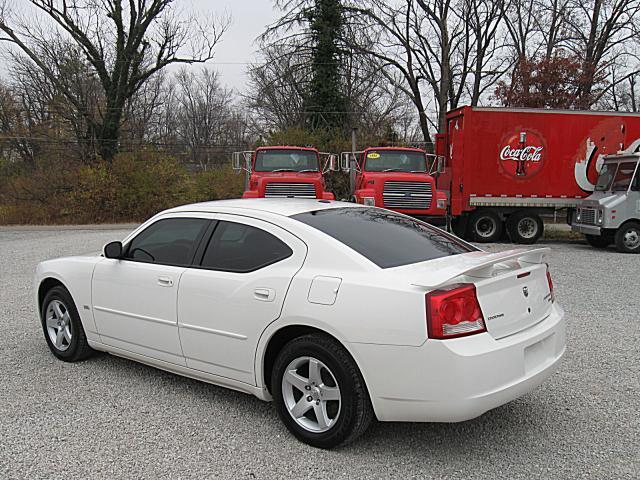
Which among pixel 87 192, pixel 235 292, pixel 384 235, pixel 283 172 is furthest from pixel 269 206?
pixel 87 192

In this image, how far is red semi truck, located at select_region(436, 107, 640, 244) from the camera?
15.6m

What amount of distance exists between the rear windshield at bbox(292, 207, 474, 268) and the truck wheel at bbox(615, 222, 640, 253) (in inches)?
452

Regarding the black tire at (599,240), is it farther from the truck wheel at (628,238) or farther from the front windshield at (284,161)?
the front windshield at (284,161)

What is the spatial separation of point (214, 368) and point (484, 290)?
192 cm

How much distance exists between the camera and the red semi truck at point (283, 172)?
14633mm

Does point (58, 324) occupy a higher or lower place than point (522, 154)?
lower

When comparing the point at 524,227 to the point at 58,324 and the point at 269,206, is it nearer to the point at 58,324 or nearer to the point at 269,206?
the point at 269,206

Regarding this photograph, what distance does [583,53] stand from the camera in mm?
31609

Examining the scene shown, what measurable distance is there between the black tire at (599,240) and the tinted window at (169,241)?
13.3m

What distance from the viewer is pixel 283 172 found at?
50.0 ft

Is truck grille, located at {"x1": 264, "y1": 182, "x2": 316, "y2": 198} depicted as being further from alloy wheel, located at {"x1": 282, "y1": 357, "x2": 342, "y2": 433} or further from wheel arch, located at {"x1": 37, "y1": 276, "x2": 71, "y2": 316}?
alloy wheel, located at {"x1": 282, "y1": 357, "x2": 342, "y2": 433}

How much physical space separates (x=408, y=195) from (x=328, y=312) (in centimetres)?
1154

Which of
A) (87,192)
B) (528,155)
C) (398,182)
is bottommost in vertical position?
(87,192)

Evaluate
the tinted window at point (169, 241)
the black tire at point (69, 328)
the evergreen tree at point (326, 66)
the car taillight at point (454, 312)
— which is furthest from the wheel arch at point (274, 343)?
the evergreen tree at point (326, 66)
